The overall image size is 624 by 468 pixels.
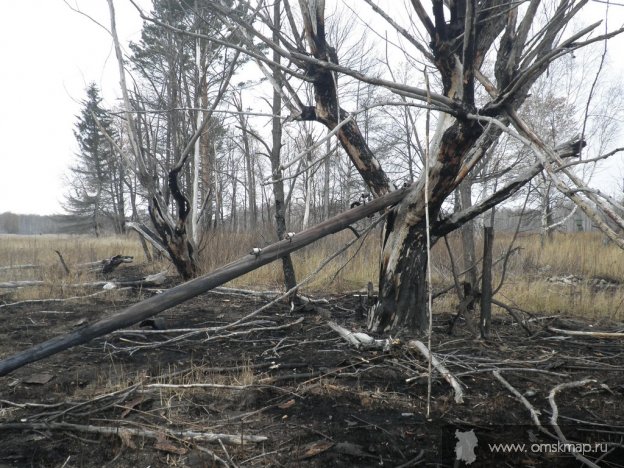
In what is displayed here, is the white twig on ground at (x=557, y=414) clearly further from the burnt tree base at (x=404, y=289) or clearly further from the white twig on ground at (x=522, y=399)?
the burnt tree base at (x=404, y=289)

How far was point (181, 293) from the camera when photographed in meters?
2.90

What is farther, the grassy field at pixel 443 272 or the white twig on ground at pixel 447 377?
the grassy field at pixel 443 272

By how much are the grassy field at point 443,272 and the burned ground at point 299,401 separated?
1289mm

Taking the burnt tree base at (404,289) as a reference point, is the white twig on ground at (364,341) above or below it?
below

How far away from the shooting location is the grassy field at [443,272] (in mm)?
5918

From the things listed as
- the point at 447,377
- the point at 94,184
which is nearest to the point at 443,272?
the point at 447,377

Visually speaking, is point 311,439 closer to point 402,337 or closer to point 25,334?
point 402,337

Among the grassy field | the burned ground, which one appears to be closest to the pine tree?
the grassy field

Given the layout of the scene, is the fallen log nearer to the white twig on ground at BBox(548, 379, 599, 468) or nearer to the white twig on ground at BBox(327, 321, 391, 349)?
the white twig on ground at BBox(327, 321, 391, 349)

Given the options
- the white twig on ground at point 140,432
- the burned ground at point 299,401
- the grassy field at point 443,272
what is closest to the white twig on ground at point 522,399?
the burned ground at point 299,401
